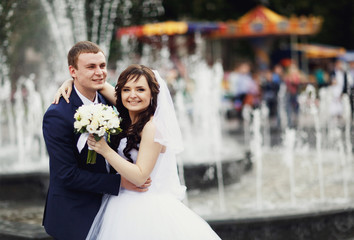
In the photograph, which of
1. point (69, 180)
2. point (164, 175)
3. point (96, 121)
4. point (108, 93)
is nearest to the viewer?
point (96, 121)

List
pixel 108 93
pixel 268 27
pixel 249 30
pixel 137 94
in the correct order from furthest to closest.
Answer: pixel 249 30 → pixel 268 27 → pixel 108 93 → pixel 137 94

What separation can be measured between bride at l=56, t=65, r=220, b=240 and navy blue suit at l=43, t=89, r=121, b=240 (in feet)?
0.30

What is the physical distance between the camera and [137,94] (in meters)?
3.16

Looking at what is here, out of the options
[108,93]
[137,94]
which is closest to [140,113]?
[137,94]

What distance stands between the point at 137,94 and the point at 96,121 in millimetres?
358

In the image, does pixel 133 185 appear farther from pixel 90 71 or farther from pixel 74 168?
pixel 90 71

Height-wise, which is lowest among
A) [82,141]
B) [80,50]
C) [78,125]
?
[82,141]

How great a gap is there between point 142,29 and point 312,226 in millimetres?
17072

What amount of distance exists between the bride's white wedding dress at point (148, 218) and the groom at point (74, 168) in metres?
0.07

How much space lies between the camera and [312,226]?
5113mm

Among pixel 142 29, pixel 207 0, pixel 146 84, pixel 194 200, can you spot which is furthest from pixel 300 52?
pixel 146 84

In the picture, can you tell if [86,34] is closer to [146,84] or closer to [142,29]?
[142,29]

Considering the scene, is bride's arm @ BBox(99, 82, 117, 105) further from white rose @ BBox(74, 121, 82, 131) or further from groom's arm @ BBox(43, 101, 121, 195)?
white rose @ BBox(74, 121, 82, 131)

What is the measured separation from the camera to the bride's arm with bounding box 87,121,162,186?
2.99 metres
